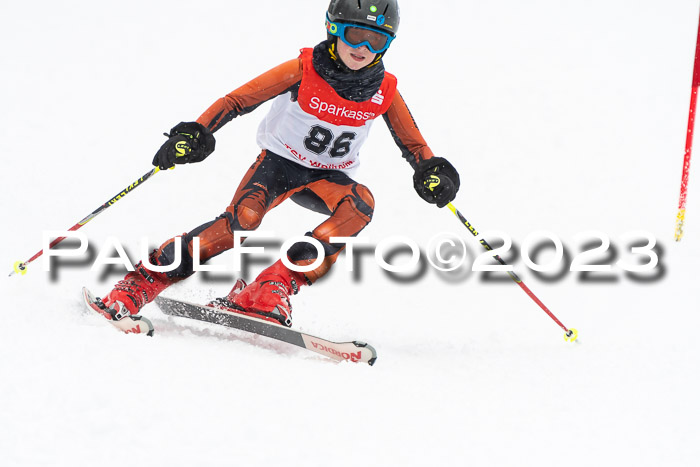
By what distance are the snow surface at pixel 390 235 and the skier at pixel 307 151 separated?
11.4 inches

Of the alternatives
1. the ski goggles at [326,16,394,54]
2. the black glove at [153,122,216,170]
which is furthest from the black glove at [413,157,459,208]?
the black glove at [153,122,216,170]

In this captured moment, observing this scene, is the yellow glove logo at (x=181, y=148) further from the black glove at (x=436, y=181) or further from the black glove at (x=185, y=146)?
the black glove at (x=436, y=181)

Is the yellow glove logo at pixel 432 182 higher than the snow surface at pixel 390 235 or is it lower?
higher

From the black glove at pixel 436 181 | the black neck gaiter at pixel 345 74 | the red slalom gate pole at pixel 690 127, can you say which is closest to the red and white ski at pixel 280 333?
the black glove at pixel 436 181

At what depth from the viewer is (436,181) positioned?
3.53 metres

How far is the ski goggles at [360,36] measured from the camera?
3.34 meters

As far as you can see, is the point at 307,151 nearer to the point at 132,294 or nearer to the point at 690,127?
the point at 132,294

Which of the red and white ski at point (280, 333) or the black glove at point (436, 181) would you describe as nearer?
the red and white ski at point (280, 333)

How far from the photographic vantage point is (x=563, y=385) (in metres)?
2.93

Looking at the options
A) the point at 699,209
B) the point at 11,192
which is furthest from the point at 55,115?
the point at 699,209

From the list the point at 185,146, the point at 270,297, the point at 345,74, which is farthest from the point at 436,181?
the point at 185,146

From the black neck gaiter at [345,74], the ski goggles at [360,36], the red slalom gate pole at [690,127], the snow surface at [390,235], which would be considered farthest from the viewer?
the red slalom gate pole at [690,127]

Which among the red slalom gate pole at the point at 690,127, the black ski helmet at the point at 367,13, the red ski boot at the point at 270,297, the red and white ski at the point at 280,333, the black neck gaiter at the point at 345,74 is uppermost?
the black ski helmet at the point at 367,13

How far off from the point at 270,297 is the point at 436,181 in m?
1.09
